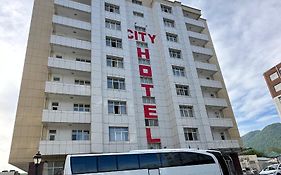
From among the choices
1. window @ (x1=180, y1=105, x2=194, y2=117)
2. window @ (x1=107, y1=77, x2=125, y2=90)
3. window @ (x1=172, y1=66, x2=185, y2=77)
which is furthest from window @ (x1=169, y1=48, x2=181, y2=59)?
window @ (x1=107, y1=77, x2=125, y2=90)

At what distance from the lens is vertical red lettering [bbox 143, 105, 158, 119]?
26.1 m

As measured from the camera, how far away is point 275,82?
55.8 meters

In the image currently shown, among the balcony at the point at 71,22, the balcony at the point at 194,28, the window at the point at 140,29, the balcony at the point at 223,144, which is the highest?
the balcony at the point at 194,28

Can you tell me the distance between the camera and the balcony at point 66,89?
72.0 ft

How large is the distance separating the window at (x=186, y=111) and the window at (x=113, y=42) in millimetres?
12309

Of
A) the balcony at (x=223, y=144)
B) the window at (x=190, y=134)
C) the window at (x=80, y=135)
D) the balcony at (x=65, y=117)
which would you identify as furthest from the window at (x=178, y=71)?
the window at (x=80, y=135)

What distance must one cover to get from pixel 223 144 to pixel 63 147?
776 inches

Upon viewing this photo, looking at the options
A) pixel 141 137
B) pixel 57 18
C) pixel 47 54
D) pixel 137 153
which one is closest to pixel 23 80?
pixel 47 54

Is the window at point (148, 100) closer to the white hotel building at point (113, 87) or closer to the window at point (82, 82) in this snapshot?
the white hotel building at point (113, 87)

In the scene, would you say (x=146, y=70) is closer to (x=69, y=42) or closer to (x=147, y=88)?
(x=147, y=88)

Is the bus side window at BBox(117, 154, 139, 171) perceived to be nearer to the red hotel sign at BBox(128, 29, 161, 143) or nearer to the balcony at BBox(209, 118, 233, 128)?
the red hotel sign at BBox(128, 29, 161, 143)

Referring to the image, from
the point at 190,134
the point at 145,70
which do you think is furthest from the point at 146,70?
the point at 190,134

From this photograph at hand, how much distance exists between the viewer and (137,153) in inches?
543

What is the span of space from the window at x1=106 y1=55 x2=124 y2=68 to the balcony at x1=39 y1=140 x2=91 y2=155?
418 inches
